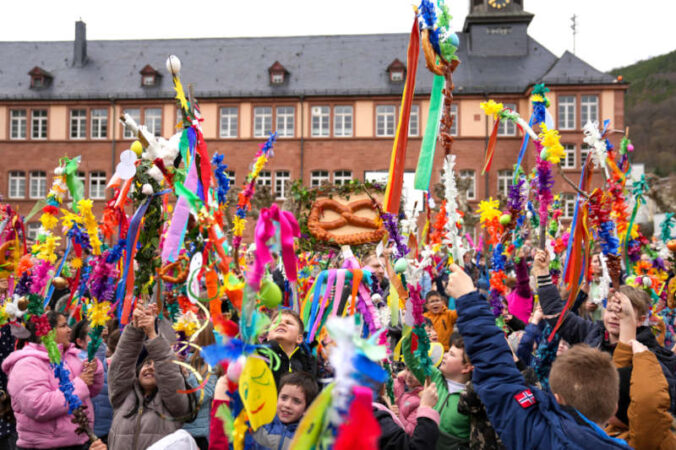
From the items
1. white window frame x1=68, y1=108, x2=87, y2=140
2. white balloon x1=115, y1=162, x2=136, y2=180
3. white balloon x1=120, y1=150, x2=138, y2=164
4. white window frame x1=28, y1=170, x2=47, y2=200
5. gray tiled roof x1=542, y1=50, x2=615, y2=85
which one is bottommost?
white balloon x1=115, y1=162, x2=136, y2=180

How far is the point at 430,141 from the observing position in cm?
345

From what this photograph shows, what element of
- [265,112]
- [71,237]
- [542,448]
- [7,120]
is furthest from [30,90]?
[542,448]

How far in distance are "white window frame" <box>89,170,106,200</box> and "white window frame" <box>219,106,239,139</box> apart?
621 cm

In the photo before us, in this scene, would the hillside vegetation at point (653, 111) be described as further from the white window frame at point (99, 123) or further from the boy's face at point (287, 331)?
the boy's face at point (287, 331)

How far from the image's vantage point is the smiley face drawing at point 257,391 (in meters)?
2.39

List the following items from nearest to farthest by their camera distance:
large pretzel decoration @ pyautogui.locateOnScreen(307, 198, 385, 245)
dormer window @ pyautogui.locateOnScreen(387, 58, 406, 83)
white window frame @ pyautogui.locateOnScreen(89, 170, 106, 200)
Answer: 1. large pretzel decoration @ pyautogui.locateOnScreen(307, 198, 385, 245)
2. dormer window @ pyautogui.locateOnScreen(387, 58, 406, 83)
3. white window frame @ pyautogui.locateOnScreen(89, 170, 106, 200)

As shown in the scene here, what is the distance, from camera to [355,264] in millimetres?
6730

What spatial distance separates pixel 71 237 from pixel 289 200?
16.0 ft

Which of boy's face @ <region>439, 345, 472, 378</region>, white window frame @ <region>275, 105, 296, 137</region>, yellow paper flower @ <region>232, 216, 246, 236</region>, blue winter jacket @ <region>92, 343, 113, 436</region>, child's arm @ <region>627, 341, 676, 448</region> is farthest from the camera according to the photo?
white window frame @ <region>275, 105, 296, 137</region>

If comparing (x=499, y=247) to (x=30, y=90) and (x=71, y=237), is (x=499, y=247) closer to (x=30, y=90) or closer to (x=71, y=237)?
(x=71, y=237)

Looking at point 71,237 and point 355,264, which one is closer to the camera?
point 71,237

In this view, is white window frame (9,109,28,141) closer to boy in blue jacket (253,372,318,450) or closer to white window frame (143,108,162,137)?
white window frame (143,108,162,137)

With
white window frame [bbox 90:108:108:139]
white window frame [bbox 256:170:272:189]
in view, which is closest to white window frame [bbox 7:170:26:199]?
white window frame [bbox 90:108:108:139]

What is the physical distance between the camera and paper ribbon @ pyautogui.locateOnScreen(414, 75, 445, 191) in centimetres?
334
